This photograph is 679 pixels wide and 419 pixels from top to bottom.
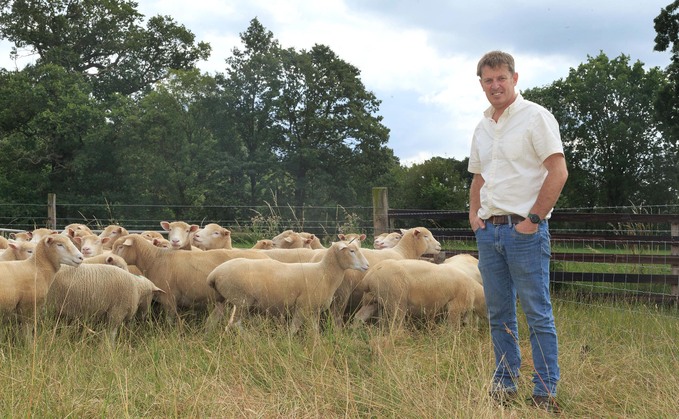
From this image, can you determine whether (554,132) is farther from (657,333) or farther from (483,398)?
(657,333)

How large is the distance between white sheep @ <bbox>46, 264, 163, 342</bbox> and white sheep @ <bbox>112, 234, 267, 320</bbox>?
2.12ft

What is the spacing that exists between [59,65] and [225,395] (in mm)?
34771

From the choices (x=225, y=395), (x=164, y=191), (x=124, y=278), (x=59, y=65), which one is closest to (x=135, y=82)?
(x=59, y=65)

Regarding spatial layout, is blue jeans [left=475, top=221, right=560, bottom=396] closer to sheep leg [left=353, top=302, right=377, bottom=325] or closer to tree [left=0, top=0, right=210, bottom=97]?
sheep leg [left=353, top=302, right=377, bottom=325]

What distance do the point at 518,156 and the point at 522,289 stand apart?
2.66 ft

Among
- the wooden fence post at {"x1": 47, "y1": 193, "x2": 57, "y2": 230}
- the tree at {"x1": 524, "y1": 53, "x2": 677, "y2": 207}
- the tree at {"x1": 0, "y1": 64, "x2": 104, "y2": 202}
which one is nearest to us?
the wooden fence post at {"x1": 47, "y1": 193, "x2": 57, "y2": 230}

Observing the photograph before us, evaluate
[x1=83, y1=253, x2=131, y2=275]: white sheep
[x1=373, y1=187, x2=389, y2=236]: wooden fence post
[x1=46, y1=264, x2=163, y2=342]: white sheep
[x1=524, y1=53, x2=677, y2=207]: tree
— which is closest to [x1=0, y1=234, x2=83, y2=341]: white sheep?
[x1=46, y1=264, x2=163, y2=342]: white sheep

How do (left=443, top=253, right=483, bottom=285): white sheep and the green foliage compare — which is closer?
(left=443, top=253, right=483, bottom=285): white sheep

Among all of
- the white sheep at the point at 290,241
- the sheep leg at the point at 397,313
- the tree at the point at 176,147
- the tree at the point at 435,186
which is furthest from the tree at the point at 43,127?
the sheep leg at the point at 397,313

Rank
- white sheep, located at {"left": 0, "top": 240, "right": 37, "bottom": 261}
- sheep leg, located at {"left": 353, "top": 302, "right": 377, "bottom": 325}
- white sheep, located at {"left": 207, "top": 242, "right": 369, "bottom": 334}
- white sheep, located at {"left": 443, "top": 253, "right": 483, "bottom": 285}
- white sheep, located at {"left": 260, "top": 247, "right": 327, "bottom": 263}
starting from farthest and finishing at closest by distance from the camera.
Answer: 1. white sheep, located at {"left": 260, "top": 247, "right": 327, "bottom": 263}
2. white sheep, located at {"left": 443, "top": 253, "right": 483, "bottom": 285}
3. white sheep, located at {"left": 0, "top": 240, "right": 37, "bottom": 261}
4. sheep leg, located at {"left": 353, "top": 302, "right": 377, "bottom": 325}
5. white sheep, located at {"left": 207, "top": 242, "right": 369, "bottom": 334}

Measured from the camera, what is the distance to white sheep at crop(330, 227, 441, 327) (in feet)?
24.4

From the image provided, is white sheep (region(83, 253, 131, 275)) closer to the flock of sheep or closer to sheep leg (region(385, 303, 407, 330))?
the flock of sheep

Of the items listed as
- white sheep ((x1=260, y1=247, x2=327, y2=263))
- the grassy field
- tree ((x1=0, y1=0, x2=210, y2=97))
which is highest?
tree ((x1=0, y1=0, x2=210, y2=97))

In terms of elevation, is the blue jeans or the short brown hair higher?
the short brown hair
